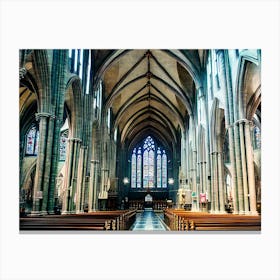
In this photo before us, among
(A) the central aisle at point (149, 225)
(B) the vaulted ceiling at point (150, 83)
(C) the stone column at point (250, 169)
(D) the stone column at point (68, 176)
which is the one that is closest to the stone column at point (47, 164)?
(D) the stone column at point (68, 176)

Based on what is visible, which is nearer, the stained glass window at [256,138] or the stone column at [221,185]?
the stone column at [221,185]

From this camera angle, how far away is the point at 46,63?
12.2 m

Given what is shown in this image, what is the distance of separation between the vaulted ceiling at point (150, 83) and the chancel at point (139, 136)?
0.35 ft

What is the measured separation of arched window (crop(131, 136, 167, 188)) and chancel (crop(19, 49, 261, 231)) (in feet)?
0.48

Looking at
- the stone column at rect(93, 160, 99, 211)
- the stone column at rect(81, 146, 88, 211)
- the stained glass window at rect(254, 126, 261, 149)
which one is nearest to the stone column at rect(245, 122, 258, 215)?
the stone column at rect(81, 146, 88, 211)

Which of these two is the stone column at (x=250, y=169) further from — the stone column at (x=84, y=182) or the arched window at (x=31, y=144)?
the arched window at (x=31, y=144)

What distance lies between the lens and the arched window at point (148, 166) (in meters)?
41.5

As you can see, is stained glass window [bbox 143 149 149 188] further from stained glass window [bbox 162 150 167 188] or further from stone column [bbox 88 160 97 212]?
stone column [bbox 88 160 97 212]

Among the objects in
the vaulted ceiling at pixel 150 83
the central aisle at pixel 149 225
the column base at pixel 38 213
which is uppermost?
the vaulted ceiling at pixel 150 83

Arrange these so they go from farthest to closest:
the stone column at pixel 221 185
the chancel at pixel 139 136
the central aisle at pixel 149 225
Result: the stone column at pixel 221 185
the central aisle at pixel 149 225
the chancel at pixel 139 136
